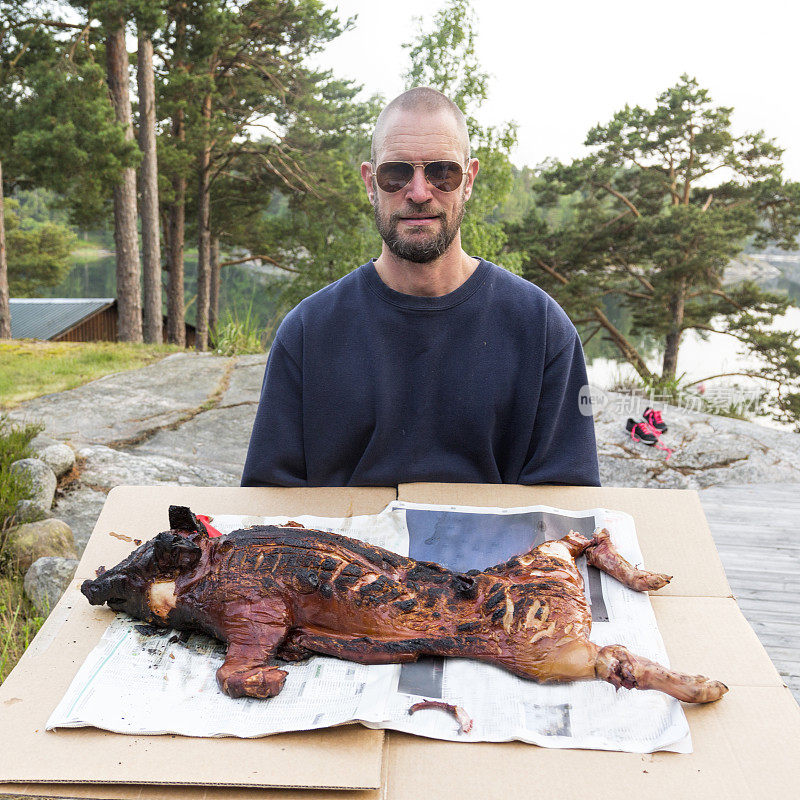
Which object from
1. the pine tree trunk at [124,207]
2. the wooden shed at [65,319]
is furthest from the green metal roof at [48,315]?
the pine tree trunk at [124,207]

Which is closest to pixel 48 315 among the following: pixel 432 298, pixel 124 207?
pixel 124 207

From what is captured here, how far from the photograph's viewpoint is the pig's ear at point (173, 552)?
6.13 feet

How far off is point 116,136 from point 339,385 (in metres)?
9.65

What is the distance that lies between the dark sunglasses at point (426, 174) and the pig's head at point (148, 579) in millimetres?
1369

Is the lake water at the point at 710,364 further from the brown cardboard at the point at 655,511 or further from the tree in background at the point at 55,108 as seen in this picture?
the brown cardboard at the point at 655,511

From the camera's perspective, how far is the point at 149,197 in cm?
1259

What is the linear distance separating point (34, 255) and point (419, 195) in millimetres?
24407

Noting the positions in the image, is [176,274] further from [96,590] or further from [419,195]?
[96,590]

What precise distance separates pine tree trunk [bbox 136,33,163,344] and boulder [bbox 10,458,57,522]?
27.1ft

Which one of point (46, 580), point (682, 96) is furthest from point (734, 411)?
point (46, 580)

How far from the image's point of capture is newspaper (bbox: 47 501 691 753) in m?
1.40

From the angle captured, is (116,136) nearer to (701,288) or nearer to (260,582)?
(260,582)

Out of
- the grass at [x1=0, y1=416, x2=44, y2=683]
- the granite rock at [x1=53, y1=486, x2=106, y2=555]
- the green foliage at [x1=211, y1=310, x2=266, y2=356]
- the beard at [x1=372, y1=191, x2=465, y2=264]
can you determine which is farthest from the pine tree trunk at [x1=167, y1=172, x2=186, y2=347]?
the beard at [x1=372, y1=191, x2=465, y2=264]

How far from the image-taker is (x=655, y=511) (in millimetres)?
2133
